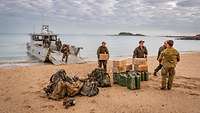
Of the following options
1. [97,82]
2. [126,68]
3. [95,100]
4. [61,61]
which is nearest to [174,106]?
[95,100]

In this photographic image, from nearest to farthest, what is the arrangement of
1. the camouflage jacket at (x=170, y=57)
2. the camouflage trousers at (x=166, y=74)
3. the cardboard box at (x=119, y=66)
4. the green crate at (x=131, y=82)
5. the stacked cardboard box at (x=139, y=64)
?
the camouflage jacket at (x=170, y=57), the camouflage trousers at (x=166, y=74), the green crate at (x=131, y=82), the cardboard box at (x=119, y=66), the stacked cardboard box at (x=139, y=64)

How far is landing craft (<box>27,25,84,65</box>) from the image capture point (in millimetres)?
22594

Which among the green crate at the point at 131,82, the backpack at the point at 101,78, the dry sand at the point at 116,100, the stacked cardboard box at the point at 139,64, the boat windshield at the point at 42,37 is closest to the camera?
the dry sand at the point at 116,100

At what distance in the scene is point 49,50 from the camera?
23.8 metres

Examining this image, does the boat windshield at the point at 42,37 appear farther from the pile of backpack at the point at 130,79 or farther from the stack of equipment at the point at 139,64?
the pile of backpack at the point at 130,79

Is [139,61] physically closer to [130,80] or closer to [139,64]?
[139,64]

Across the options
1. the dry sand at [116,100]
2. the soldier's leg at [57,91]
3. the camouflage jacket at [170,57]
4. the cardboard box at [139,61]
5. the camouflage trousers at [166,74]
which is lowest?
the dry sand at [116,100]

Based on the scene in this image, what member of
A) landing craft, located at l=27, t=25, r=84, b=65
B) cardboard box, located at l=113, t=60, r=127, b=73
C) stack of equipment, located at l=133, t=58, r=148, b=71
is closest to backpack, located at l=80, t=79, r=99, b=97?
cardboard box, located at l=113, t=60, r=127, b=73

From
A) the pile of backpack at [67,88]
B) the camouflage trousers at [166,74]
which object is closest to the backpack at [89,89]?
the pile of backpack at [67,88]

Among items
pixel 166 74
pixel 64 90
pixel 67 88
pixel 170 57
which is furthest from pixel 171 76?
pixel 64 90

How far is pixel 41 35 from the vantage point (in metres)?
29.0

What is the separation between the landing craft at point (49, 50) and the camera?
74.1 ft

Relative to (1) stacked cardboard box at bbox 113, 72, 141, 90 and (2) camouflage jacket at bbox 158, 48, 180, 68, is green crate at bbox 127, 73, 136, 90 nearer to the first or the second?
(1) stacked cardboard box at bbox 113, 72, 141, 90

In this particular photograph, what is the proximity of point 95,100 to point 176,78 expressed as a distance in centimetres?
534
